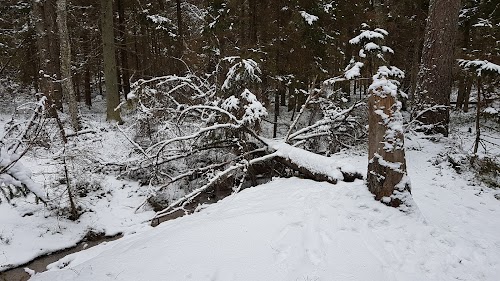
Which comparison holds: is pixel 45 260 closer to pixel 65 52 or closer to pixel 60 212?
pixel 60 212

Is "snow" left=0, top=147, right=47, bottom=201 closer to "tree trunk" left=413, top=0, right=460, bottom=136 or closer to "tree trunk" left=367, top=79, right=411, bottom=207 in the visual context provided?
"tree trunk" left=367, top=79, right=411, bottom=207

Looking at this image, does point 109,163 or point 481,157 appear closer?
point 481,157

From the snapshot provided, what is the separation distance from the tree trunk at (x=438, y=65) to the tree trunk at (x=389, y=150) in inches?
163

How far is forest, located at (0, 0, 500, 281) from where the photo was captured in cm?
356

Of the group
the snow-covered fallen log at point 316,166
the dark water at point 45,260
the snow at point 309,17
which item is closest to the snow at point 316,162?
the snow-covered fallen log at point 316,166

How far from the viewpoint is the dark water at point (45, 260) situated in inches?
230

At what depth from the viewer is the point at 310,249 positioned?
3.55 meters

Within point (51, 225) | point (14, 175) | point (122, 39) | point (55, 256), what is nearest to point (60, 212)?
point (51, 225)

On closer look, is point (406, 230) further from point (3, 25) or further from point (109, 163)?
point (3, 25)

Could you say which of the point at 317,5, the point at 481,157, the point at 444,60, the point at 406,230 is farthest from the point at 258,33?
the point at 406,230

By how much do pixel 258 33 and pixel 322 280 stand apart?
37.7 ft

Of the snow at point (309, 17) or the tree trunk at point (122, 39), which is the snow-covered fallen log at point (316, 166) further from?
the tree trunk at point (122, 39)

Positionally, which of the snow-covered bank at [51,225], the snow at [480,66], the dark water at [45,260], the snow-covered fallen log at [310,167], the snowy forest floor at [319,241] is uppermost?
the snow at [480,66]

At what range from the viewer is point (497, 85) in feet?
25.2
